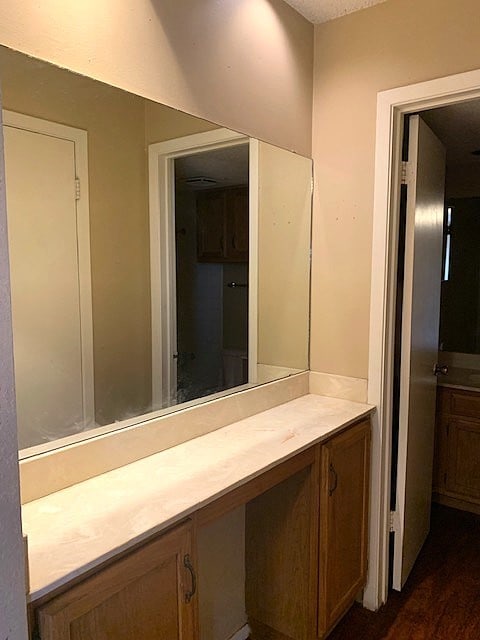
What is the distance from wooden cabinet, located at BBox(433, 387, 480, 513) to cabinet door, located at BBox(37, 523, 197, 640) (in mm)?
2253

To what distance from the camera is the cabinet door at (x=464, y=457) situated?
115 inches

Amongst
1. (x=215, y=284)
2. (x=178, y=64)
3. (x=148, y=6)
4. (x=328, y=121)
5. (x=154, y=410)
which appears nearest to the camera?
(x=148, y=6)

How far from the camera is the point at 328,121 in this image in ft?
6.95

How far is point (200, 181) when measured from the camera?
1.87m

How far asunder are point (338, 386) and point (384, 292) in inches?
18.2

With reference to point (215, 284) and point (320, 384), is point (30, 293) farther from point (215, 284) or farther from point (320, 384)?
point (320, 384)

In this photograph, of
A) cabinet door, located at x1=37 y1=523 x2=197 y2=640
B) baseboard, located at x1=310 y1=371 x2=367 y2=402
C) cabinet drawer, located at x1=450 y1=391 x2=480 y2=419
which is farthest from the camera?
cabinet drawer, located at x1=450 y1=391 x2=480 y2=419

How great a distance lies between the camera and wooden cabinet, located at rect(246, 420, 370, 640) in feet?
5.74

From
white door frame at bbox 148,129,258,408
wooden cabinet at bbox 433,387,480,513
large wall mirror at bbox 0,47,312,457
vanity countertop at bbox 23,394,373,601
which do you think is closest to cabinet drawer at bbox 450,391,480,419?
wooden cabinet at bbox 433,387,480,513

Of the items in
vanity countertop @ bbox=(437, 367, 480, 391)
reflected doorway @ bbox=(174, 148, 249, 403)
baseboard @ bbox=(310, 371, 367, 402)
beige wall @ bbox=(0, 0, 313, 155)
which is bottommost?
vanity countertop @ bbox=(437, 367, 480, 391)

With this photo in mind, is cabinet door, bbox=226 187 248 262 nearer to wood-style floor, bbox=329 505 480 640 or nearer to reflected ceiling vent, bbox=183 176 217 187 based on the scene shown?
reflected ceiling vent, bbox=183 176 217 187

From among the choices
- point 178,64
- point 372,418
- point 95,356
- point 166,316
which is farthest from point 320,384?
point 178,64

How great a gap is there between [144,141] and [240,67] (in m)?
0.48

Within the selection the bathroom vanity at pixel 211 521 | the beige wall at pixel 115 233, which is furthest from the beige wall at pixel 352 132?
the beige wall at pixel 115 233
